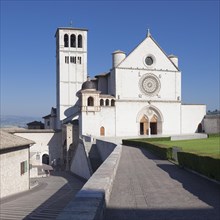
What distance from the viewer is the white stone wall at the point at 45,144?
48.1 m

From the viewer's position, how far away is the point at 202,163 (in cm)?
1408

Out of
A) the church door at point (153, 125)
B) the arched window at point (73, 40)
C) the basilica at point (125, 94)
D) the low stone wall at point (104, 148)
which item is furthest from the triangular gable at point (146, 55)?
the low stone wall at point (104, 148)

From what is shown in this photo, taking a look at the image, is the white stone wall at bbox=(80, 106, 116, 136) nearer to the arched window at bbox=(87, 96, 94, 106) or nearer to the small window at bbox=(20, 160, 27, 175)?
the arched window at bbox=(87, 96, 94, 106)

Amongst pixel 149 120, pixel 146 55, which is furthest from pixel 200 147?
Result: pixel 146 55

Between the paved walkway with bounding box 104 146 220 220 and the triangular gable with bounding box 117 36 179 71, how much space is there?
36.9m

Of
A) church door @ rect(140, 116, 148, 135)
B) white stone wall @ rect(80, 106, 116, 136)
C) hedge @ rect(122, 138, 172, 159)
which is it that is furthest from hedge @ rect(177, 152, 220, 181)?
church door @ rect(140, 116, 148, 135)

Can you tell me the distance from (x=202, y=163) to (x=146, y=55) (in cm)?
3812

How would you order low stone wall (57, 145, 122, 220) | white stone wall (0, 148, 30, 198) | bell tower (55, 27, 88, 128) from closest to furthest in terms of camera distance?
1. low stone wall (57, 145, 122, 220)
2. white stone wall (0, 148, 30, 198)
3. bell tower (55, 27, 88, 128)

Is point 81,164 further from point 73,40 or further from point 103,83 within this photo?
point 73,40

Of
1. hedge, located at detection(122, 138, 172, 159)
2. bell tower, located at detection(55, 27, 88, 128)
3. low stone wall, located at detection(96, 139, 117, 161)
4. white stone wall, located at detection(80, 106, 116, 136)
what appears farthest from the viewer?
bell tower, located at detection(55, 27, 88, 128)

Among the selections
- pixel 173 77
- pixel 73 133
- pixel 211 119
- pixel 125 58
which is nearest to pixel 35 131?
pixel 73 133

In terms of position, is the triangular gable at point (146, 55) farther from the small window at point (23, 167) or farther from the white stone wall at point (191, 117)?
the small window at point (23, 167)

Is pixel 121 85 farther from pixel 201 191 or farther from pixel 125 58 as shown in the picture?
pixel 201 191

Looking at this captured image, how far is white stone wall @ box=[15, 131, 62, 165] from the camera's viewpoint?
48062mm
